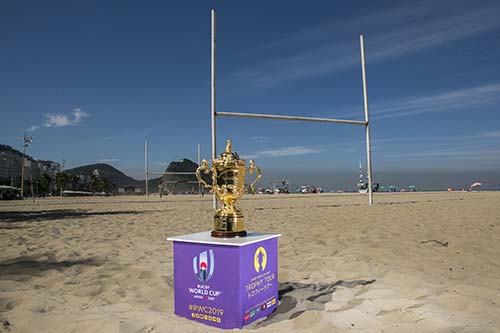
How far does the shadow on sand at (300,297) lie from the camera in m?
2.44

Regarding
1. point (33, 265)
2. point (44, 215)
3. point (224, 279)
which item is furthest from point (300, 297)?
point (44, 215)

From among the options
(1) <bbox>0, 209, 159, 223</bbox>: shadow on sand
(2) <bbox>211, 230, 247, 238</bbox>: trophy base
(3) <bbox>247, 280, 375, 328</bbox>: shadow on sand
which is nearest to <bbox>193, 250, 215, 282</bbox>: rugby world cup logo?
(2) <bbox>211, 230, 247, 238</bbox>: trophy base

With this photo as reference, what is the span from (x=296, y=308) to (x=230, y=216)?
33.5 inches

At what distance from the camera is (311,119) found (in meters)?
11.1

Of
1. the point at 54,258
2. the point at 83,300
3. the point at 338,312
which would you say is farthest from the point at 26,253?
the point at 338,312

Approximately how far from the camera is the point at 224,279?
2.20 metres

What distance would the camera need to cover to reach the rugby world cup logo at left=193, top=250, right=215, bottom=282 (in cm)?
225

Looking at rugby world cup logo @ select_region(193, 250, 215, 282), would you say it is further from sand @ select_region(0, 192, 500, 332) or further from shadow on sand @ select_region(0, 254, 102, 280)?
shadow on sand @ select_region(0, 254, 102, 280)

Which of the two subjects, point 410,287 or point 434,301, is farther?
point 410,287

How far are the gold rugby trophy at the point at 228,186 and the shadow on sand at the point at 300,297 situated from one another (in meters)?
0.61

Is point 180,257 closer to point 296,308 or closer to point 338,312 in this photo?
point 296,308

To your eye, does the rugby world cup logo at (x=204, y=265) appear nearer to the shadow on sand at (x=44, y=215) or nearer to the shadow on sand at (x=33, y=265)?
the shadow on sand at (x=33, y=265)

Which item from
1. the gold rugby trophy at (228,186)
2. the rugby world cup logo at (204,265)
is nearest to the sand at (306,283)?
the rugby world cup logo at (204,265)

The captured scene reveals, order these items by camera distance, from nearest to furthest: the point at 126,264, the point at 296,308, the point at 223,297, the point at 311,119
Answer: the point at 223,297 → the point at 296,308 → the point at 126,264 → the point at 311,119
